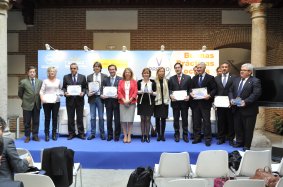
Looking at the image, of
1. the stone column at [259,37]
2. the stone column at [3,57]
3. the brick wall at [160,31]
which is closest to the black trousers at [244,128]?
the stone column at [259,37]

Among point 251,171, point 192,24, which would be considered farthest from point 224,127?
point 192,24

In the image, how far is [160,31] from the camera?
34.8 feet

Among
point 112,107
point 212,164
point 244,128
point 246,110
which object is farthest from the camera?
point 112,107

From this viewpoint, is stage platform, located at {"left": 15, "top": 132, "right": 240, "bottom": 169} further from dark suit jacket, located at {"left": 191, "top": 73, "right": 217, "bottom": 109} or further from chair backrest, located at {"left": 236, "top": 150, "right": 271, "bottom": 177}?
chair backrest, located at {"left": 236, "top": 150, "right": 271, "bottom": 177}

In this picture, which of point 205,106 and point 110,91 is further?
point 110,91

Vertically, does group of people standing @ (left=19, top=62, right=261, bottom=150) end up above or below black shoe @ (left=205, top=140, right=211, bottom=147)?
above

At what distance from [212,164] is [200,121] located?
104 inches

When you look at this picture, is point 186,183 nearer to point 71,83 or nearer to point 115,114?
point 115,114

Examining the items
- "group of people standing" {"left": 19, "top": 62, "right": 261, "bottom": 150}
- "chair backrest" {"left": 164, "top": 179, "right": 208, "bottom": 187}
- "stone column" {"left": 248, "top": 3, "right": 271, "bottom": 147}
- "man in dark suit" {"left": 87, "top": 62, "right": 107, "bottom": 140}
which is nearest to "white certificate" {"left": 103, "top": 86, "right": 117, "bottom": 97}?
"group of people standing" {"left": 19, "top": 62, "right": 261, "bottom": 150}

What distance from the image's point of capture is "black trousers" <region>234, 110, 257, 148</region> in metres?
6.41

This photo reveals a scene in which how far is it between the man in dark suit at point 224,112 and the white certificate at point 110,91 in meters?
2.04

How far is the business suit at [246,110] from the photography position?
631 cm

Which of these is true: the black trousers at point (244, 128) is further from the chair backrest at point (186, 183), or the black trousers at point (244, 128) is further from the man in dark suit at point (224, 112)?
the chair backrest at point (186, 183)

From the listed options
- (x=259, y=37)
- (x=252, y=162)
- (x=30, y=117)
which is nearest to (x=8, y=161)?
(x=252, y=162)
